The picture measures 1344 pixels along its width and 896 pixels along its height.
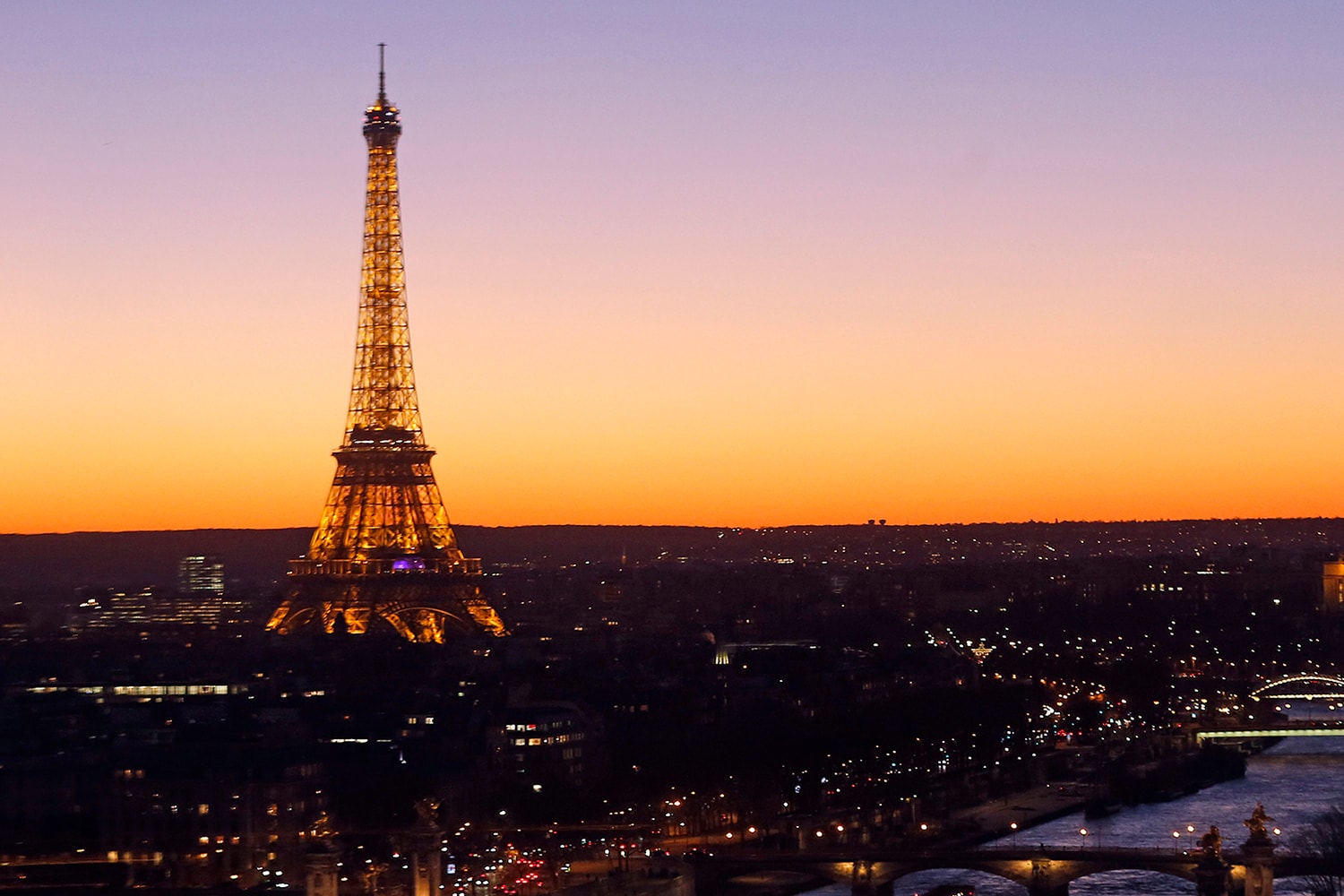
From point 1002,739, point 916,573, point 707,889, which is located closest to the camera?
point 707,889

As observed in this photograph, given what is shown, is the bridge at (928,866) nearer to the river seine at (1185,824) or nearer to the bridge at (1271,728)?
the river seine at (1185,824)

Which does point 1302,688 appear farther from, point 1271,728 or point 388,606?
point 388,606

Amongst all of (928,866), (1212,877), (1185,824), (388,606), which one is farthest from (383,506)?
(1212,877)

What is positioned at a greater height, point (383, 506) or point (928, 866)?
point (383, 506)

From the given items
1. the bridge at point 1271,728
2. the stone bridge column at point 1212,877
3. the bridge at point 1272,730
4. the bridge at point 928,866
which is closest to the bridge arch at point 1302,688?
the bridge at point 1271,728

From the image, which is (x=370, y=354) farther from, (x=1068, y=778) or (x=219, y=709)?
(x=1068, y=778)

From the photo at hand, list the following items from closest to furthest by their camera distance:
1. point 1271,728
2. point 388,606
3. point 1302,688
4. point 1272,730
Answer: point 1272,730
point 1271,728
point 388,606
point 1302,688

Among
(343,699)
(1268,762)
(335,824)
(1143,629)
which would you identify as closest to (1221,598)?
(1143,629)

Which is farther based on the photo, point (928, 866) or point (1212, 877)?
point (928, 866)
